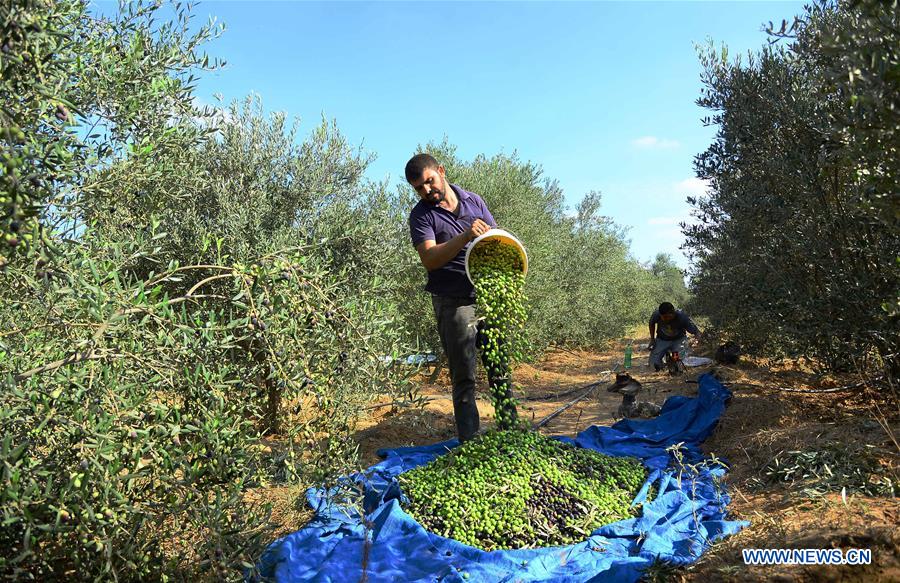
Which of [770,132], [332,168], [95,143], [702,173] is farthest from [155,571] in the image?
[702,173]

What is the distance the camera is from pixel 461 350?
→ 4.98 m

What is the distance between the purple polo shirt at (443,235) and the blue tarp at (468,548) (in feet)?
5.34

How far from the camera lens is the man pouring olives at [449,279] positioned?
491cm

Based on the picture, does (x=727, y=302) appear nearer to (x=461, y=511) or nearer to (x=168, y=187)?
(x=461, y=511)

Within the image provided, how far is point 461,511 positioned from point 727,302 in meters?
6.96

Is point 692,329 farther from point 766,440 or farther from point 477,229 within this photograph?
point 477,229

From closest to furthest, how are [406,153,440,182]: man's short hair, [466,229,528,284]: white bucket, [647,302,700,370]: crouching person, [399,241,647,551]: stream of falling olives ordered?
[399,241,647,551]: stream of falling olives < [466,229,528,284]: white bucket < [406,153,440,182]: man's short hair < [647,302,700,370]: crouching person

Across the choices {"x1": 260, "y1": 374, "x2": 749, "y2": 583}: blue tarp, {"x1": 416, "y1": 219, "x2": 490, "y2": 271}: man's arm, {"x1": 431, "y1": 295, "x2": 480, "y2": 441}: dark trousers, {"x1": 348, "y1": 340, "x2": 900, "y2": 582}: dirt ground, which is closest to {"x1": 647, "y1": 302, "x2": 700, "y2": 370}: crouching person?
{"x1": 348, "y1": 340, "x2": 900, "y2": 582}: dirt ground

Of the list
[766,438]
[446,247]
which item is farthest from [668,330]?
[446,247]

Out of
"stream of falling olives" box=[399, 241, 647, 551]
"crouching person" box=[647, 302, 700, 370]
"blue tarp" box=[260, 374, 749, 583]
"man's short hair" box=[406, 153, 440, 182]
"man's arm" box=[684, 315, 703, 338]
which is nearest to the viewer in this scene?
"blue tarp" box=[260, 374, 749, 583]

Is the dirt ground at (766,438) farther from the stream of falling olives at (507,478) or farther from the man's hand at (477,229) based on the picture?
the man's hand at (477,229)

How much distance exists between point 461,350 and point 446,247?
936 millimetres

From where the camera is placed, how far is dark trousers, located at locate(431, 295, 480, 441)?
196 inches

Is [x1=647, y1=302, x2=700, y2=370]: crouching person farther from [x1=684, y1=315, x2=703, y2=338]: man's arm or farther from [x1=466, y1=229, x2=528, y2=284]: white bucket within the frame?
[x1=466, y1=229, x2=528, y2=284]: white bucket
